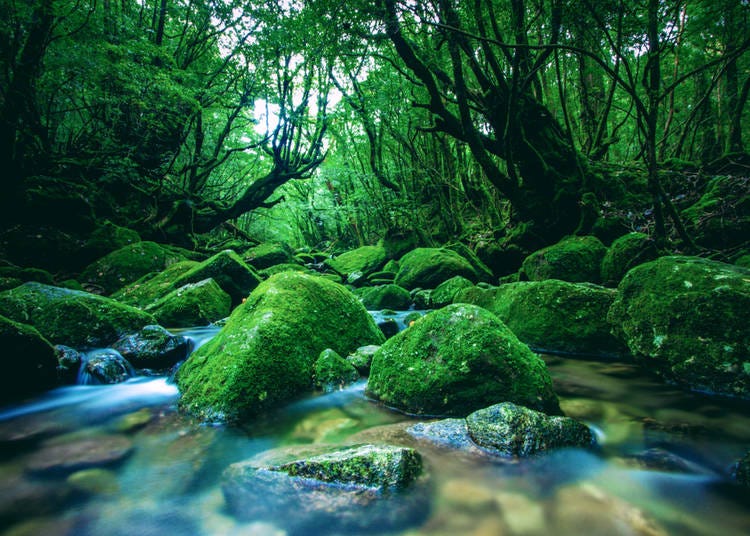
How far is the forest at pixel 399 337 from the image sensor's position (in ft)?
6.93

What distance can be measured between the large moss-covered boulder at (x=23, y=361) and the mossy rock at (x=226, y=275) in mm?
4687

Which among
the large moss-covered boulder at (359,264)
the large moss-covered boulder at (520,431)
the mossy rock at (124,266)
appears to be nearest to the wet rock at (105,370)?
the large moss-covered boulder at (520,431)

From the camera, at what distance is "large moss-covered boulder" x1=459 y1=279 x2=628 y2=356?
461cm

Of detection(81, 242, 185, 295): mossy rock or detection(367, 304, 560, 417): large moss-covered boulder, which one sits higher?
detection(81, 242, 185, 295): mossy rock

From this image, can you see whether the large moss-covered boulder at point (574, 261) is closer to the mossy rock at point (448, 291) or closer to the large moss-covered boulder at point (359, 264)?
the mossy rock at point (448, 291)

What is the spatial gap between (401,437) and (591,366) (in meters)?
2.95

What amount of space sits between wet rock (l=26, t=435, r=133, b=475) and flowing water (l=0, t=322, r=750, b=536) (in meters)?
0.01

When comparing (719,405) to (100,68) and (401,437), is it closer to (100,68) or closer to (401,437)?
(401,437)

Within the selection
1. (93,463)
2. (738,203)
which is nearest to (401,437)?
(93,463)

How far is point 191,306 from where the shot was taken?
7520 millimetres

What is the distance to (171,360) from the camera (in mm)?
5035

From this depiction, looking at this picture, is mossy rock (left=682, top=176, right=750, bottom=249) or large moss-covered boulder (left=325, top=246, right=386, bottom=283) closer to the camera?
mossy rock (left=682, top=176, right=750, bottom=249)

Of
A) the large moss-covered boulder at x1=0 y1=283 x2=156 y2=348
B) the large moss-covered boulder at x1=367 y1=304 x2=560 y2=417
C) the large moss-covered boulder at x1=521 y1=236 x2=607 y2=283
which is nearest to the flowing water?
the large moss-covered boulder at x1=367 y1=304 x2=560 y2=417

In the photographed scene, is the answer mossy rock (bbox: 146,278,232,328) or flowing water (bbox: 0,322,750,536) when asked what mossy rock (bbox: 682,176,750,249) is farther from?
mossy rock (bbox: 146,278,232,328)
